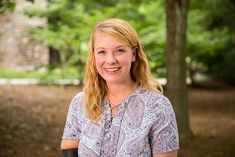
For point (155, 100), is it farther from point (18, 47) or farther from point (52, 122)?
point (18, 47)

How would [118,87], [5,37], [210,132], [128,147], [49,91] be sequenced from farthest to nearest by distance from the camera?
[5,37] < [49,91] < [210,132] < [118,87] < [128,147]

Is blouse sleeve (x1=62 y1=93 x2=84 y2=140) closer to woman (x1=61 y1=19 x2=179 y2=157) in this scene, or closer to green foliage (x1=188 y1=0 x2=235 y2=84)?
woman (x1=61 y1=19 x2=179 y2=157)

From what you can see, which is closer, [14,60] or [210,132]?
[210,132]

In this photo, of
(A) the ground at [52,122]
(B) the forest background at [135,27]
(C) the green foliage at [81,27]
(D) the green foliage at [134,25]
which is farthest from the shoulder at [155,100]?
(C) the green foliage at [81,27]

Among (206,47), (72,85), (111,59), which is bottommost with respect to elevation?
(72,85)

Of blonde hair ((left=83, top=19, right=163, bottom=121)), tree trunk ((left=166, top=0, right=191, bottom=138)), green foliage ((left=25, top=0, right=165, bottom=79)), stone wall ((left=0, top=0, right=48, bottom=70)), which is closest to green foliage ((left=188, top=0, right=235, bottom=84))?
green foliage ((left=25, top=0, right=165, bottom=79))

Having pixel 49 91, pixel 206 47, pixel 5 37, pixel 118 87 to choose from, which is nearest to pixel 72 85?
pixel 49 91

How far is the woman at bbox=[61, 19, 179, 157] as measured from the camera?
2100mm

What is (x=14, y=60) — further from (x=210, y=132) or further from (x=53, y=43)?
(x=210, y=132)

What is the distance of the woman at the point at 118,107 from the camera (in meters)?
2.10

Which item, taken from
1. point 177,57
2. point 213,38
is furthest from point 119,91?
point 213,38

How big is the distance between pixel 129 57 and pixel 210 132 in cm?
605

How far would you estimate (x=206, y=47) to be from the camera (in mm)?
13234

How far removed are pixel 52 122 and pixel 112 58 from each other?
21.0 feet
